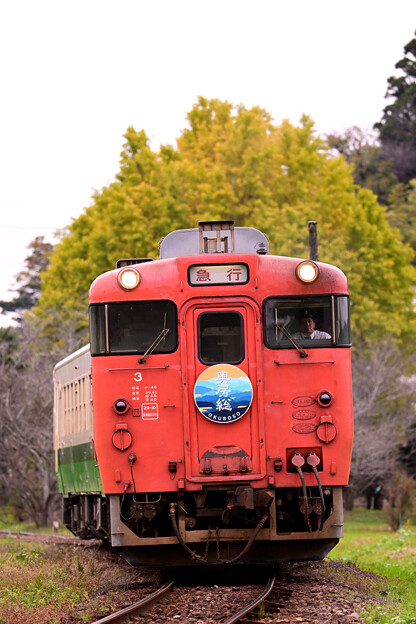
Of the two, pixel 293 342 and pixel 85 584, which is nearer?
pixel 293 342

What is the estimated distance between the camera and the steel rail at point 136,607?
→ 30.7 feet

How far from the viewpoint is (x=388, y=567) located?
1566 centimetres

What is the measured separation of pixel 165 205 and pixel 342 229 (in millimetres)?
5972

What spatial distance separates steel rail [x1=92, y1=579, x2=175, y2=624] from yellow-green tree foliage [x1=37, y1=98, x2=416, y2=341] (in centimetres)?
2256

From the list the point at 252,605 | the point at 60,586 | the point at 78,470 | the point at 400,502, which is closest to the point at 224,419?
the point at 252,605

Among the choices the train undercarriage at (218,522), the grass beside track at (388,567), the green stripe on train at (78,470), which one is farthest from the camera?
the green stripe on train at (78,470)

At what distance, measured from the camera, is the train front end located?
11.7m

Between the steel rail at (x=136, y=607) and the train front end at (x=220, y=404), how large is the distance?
476mm

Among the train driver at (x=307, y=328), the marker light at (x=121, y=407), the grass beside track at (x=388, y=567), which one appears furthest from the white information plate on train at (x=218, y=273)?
the grass beside track at (x=388, y=567)

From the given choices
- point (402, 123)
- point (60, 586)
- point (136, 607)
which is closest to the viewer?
point (136, 607)

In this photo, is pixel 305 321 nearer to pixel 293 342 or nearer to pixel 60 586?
pixel 293 342

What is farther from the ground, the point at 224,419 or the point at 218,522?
the point at 224,419

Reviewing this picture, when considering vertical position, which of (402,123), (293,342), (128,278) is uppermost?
(402,123)

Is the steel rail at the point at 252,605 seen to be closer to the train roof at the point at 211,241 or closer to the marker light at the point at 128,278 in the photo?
the marker light at the point at 128,278
